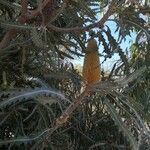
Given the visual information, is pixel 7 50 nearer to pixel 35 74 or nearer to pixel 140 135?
pixel 35 74

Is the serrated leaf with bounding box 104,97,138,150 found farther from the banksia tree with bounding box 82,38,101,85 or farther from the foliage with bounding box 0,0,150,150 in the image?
the banksia tree with bounding box 82,38,101,85

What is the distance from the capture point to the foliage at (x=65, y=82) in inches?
66.6

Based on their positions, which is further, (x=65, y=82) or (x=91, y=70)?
(x=65, y=82)

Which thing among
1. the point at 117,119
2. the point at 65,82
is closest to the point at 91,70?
the point at 117,119

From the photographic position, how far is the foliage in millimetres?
1690

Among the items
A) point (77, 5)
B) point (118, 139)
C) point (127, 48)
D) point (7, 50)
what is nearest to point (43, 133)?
point (7, 50)

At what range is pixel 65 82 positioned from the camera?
2588 mm

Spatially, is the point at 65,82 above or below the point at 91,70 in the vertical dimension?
above

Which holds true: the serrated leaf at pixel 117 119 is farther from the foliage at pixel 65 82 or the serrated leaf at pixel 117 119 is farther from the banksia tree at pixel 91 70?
the banksia tree at pixel 91 70

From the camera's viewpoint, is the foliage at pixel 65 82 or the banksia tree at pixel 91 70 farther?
the foliage at pixel 65 82

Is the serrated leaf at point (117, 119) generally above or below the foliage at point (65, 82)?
below

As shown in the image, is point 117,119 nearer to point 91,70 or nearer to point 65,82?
point 91,70

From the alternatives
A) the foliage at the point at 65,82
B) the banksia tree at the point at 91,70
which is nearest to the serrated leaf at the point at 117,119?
the foliage at the point at 65,82

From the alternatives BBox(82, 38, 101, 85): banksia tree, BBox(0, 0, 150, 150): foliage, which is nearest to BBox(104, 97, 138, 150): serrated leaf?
BBox(0, 0, 150, 150): foliage
